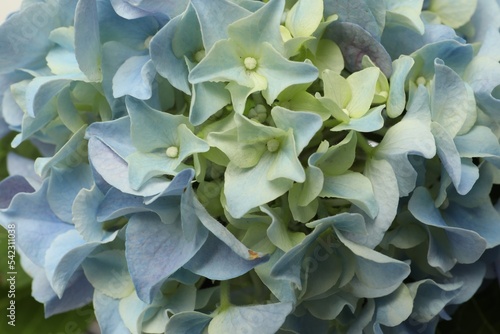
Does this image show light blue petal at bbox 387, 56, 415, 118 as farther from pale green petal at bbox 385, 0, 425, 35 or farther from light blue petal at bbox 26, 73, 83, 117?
light blue petal at bbox 26, 73, 83, 117

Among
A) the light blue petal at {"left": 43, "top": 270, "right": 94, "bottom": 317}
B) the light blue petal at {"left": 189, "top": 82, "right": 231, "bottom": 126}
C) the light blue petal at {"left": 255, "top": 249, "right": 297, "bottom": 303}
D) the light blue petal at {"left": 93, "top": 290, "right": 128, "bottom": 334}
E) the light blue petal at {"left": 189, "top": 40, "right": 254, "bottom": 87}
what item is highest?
the light blue petal at {"left": 189, "top": 40, "right": 254, "bottom": 87}

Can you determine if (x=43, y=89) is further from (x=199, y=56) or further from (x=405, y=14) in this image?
(x=405, y=14)

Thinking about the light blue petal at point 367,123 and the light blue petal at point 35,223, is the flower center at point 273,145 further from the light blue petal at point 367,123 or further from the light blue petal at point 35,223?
the light blue petal at point 35,223

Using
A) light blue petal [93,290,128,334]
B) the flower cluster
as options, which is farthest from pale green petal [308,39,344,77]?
light blue petal [93,290,128,334]

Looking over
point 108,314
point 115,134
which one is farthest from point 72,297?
point 115,134

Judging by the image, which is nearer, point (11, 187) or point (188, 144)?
point (188, 144)
